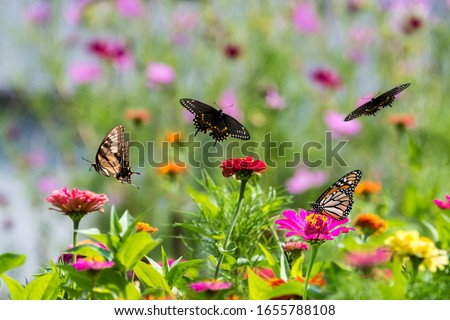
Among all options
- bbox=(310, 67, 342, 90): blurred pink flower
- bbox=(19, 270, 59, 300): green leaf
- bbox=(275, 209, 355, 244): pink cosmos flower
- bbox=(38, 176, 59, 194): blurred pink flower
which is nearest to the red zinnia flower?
bbox=(275, 209, 355, 244): pink cosmos flower

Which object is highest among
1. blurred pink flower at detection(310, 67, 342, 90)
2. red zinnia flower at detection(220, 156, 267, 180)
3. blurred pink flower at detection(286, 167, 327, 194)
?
blurred pink flower at detection(310, 67, 342, 90)

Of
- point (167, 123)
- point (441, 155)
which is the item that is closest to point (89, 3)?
point (167, 123)

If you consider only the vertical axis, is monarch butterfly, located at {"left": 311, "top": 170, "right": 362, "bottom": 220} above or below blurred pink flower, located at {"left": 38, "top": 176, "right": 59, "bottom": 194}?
below

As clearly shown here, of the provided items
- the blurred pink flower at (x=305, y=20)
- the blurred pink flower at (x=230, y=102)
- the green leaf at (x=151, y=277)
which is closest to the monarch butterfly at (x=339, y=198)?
the green leaf at (x=151, y=277)

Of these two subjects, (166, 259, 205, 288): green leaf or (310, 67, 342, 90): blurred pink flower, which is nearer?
(166, 259, 205, 288): green leaf

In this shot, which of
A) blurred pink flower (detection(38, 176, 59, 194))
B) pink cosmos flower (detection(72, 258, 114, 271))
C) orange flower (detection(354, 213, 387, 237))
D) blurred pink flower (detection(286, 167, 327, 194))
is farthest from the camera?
blurred pink flower (detection(38, 176, 59, 194))

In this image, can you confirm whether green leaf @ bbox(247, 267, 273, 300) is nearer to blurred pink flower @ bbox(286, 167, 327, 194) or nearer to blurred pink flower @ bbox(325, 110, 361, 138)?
blurred pink flower @ bbox(286, 167, 327, 194)

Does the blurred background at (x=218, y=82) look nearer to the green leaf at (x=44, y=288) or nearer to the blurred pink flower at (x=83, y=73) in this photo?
the blurred pink flower at (x=83, y=73)

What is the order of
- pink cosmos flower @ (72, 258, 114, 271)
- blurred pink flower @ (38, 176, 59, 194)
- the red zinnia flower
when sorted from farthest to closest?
blurred pink flower @ (38, 176, 59, 194), the red zinnia flower, pink cosmos flower @ (72, 258, 114, 271)
